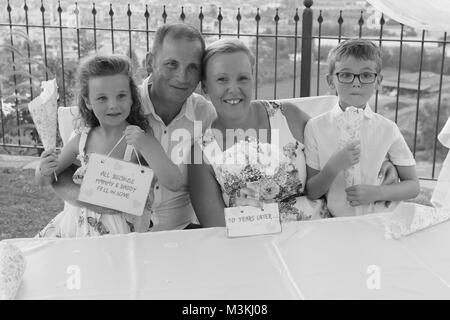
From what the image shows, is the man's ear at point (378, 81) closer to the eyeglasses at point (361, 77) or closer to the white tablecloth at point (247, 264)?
the eyeglasses at point (361, 77)

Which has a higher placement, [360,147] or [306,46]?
[306,46]

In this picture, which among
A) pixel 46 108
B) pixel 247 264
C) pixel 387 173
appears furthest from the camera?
pixel 387 173

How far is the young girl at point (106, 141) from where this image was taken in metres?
1.82

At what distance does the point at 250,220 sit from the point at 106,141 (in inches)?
24.0

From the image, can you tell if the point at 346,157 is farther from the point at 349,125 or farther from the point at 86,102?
the point at 86,102

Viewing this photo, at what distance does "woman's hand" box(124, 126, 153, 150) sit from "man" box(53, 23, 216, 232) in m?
0.24

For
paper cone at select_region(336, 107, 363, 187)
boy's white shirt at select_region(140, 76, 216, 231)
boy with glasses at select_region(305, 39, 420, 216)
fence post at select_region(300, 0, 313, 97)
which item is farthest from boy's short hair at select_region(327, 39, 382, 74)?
fence post at select_region(300, 0, 313, 97)

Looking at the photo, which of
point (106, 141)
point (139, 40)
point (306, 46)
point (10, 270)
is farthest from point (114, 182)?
point (139, 40)

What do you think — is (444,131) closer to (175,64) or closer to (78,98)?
(175,64)

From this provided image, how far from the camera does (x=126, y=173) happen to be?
164cm

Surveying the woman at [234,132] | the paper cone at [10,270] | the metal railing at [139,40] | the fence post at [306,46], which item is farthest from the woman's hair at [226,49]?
the metal railing at [139,40]

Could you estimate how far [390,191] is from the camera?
1916 mm

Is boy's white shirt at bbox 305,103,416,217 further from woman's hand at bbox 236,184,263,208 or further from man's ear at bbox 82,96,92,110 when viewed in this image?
man's ear at bbox 82,96,92,110
